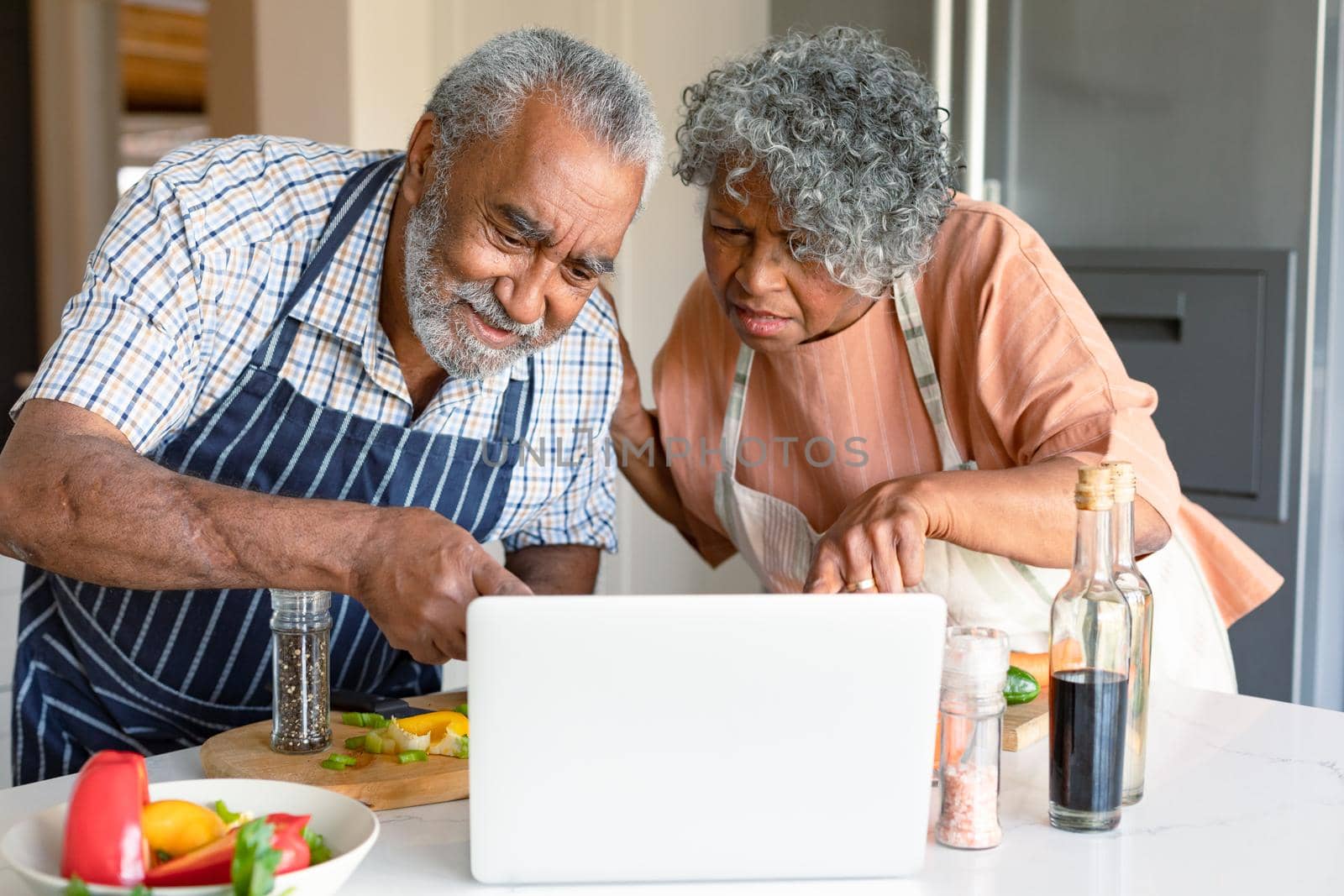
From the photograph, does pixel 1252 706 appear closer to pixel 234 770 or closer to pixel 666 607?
pixel 666 607

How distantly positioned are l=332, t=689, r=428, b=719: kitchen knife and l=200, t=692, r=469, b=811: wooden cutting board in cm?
7

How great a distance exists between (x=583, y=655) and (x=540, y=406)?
29.7 inches

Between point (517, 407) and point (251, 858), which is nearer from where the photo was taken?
point (251, 858)

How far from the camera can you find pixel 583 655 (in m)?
0.95

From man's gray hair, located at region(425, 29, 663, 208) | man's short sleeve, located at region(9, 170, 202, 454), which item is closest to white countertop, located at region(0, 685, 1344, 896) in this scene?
man's short sleeve, located at region(9, 170, 202, 454)

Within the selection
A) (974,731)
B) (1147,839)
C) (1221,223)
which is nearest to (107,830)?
(974,731)

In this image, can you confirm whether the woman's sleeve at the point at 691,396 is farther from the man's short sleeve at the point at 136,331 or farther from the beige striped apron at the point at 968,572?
the man's short sleeve at the point at 136,331

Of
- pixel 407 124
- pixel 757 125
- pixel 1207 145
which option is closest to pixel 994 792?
pixel 757 125

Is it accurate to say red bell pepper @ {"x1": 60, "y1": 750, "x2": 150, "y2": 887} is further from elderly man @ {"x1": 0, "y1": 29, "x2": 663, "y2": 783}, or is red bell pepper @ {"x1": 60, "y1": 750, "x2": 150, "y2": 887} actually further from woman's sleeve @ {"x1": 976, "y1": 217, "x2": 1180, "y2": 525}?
woman's sleeve @ {"x1": 976, "y1": 217, "x2": 1180, "y2": 525}

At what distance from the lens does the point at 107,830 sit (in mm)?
826

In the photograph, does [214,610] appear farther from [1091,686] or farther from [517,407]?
[1091,686]

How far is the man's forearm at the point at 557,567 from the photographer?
1789 mm

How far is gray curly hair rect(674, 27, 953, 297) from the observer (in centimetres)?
148

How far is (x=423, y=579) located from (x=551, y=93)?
23.3 inches
